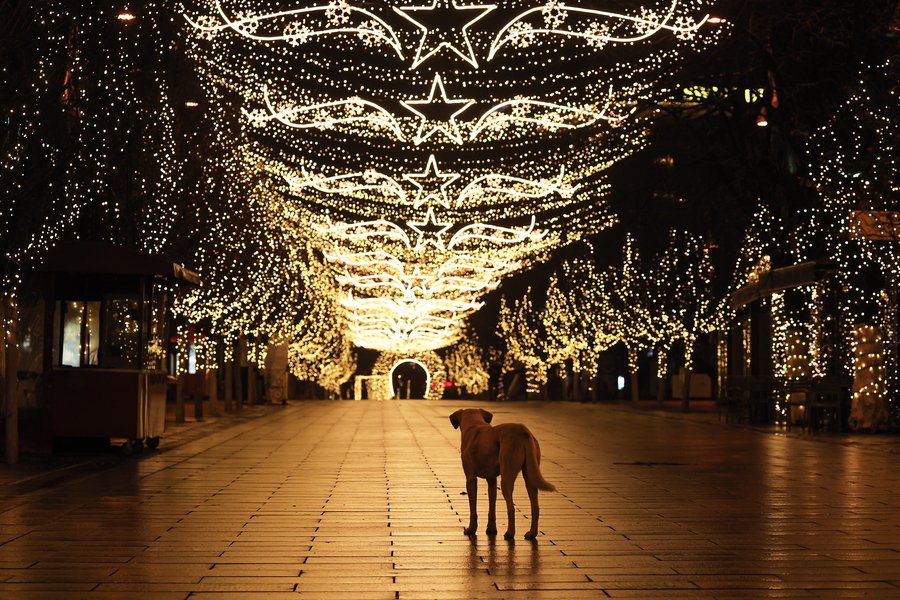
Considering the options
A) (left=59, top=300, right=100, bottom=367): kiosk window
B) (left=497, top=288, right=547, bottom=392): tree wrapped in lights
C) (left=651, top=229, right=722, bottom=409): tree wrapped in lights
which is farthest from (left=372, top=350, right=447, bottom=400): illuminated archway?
(left=59, top=300, right=100, bottom=367): kiosk window

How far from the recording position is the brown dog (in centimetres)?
1141

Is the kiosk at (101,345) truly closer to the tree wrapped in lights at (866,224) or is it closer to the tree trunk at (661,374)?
the tree wrapped in lights at (866,224)

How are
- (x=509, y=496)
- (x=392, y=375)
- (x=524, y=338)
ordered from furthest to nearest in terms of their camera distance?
(x=392, y=375), (x=524, y=338), (x=509, y=496)

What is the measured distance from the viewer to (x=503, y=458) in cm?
1142

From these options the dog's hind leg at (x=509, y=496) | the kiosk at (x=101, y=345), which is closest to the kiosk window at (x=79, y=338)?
the kiosk at (x=101, y=345)

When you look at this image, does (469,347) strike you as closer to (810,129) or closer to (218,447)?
(810,129)

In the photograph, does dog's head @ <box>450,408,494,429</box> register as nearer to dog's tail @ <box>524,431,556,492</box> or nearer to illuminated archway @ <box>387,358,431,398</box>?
dog's tail @ <box>524,431,556,492</box>

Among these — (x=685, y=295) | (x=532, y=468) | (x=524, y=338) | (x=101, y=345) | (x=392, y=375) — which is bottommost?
(x=532, y=468)

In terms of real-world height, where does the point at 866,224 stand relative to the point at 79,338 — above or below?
above

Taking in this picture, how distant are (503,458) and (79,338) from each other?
43.5ft

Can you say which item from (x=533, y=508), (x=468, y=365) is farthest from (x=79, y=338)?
(x=468, y=365)

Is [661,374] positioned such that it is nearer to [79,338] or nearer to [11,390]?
[79,338]

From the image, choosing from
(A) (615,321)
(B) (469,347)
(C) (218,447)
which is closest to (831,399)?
(C) (218,447)

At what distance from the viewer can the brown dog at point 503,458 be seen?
37.4 ft
